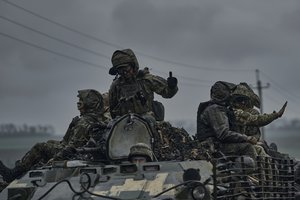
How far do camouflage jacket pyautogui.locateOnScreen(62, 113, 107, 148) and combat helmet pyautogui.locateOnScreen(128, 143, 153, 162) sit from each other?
2635 mm

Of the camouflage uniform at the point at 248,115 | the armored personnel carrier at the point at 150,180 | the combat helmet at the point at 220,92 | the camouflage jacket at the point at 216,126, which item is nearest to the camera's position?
the armored personnel carrier at the point at 150,180

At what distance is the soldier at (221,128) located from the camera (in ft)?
67.4

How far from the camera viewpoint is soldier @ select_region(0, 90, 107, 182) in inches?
813

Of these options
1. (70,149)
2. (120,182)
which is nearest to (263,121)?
(70,149)

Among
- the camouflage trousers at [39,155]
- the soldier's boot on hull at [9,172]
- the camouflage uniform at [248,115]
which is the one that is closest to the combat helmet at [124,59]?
the camouflage trousers at [39,155]

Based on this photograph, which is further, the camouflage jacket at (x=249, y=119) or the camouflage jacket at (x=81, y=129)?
the camouflage jacket at (x=249, y=119)

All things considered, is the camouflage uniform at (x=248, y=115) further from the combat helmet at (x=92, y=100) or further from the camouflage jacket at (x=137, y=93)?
the combat helmet at (x=92, y=100)

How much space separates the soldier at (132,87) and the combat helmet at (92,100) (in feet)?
4.50

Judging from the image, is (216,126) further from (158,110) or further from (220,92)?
(158,110)

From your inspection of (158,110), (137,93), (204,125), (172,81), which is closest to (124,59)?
(137,93)

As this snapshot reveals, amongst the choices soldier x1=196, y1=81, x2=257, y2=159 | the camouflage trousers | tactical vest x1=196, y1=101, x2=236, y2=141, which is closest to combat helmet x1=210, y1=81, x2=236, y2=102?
soldier x1=196, y1=81, x2=257, y2=159

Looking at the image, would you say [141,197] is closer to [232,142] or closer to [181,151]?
[181,151]

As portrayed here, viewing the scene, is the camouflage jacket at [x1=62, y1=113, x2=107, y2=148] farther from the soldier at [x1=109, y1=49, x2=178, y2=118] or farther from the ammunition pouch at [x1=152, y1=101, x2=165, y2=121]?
the ammunition pouch at [x1=152, y1=101, x2=165, y2=121]

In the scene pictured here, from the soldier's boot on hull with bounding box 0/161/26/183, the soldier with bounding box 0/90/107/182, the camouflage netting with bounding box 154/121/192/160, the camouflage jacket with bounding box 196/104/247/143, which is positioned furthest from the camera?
the soldier's boot on hull with bounding box 0/161/26/183
